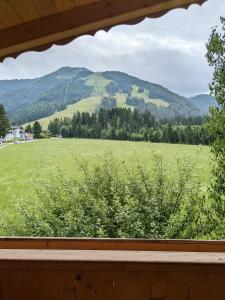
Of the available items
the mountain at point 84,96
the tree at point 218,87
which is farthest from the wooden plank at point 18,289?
the mountain at point 84,96

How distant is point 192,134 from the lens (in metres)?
4.33

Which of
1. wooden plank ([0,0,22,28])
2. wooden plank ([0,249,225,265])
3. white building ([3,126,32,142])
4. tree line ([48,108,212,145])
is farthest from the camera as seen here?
tree line ([48,108,212,145])

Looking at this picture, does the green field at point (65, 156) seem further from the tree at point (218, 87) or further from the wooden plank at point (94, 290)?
the wooden plank at point (94, 290)

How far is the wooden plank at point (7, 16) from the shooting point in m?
1.36

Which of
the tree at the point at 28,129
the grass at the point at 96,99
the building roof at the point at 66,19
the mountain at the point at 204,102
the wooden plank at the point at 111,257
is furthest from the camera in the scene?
the grass at the point at 96,99

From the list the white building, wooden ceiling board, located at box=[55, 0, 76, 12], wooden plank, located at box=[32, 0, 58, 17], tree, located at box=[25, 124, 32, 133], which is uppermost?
wooden ceiling board, located at box=[55, 0, 76, 12]

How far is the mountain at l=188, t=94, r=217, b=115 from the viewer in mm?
3635

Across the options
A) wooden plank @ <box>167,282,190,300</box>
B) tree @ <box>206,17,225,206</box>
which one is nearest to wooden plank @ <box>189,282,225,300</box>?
wooden plank @ <box>167,282,190,300</box>

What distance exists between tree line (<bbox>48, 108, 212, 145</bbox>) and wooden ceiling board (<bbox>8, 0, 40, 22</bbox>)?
2.63m

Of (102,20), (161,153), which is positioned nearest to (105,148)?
(161,153)

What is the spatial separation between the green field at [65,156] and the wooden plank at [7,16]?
2.80 m

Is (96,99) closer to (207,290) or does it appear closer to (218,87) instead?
(218,87)

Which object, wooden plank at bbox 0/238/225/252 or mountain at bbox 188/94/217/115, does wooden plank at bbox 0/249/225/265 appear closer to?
wooden plank at bbox 0/238/225/252

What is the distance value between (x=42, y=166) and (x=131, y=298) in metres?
3.85
